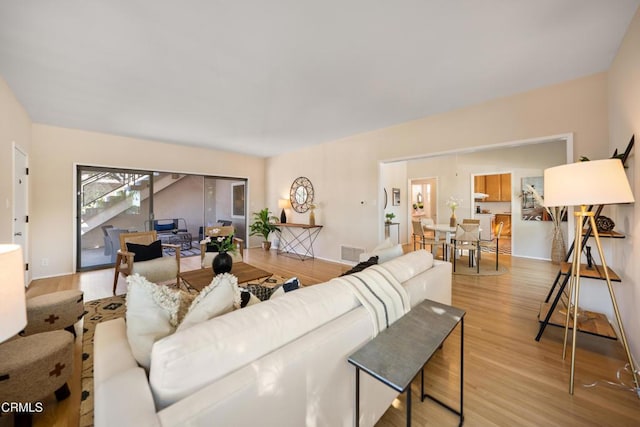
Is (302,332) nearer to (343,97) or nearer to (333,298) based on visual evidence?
(333,298)

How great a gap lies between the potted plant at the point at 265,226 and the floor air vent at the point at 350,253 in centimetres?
208

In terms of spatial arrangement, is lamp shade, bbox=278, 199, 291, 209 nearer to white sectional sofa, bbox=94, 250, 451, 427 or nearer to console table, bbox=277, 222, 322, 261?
console table, bbox=277, 222, 322, 261

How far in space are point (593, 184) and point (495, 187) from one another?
665cm

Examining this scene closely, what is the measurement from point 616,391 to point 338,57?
329 centimetres

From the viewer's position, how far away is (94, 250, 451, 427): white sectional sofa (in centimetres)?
74

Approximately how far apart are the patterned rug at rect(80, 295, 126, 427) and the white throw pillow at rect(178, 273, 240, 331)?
3.66 feet

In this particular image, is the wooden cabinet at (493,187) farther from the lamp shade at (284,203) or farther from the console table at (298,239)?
the lamp shade at (284,203)

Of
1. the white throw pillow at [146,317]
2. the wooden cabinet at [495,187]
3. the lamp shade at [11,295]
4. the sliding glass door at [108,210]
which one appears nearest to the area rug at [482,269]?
the wooden cabinet at [495,187]

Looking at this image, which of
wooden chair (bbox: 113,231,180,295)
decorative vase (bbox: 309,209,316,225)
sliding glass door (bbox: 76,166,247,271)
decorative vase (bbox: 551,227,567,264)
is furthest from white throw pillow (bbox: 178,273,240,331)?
decorative vase (bbox: 551,227,567,264)

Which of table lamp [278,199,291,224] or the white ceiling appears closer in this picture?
the white ceiling

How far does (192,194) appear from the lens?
872 cm

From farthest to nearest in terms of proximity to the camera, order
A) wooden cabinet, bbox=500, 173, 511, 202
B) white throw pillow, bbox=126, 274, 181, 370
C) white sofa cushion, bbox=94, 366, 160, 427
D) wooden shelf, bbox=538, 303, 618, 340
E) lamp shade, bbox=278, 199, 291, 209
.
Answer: wooden cabinet, bbox=500, 173, 511, 202 < lamp shade, bbox=278, 199, 291, 209 < wooden shelf, bbox=538, 303, 618, 340 < white throw pillow, bbox=126, 274, 181, 370 < white sofa cushion, bbox=94, 366, 160, 427

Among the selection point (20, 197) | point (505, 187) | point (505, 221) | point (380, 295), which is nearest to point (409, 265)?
point (380, 295)

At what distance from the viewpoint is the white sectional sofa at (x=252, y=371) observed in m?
0.74
